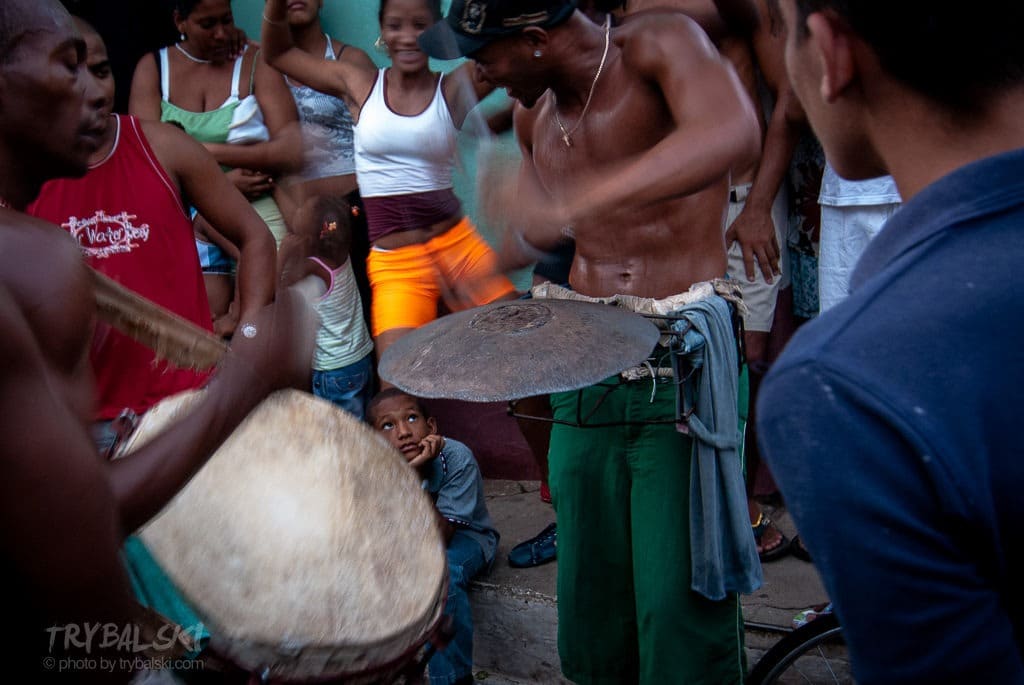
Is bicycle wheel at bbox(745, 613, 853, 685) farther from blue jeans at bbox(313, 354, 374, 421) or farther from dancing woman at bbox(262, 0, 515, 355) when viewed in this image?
blue jeans at bbox(313, 354, 374, 421)

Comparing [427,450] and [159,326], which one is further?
[427,450]

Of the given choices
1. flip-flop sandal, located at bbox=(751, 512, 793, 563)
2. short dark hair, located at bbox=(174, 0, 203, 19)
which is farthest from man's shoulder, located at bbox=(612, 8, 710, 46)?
short dark hair, located at bbox=(174, 0, 203, 19)

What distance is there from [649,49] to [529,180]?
21.4 inches

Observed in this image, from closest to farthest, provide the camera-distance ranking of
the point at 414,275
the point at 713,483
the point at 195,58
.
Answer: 1. the point at 713,483
2. the point at 414,275
3. the point at 195,58

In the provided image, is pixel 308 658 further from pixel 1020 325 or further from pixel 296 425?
pixel 1020 325

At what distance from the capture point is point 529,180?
2836 mm

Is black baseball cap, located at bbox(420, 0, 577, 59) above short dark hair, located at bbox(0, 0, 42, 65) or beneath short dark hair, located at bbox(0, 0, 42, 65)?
beneath

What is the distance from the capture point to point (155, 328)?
196 cm

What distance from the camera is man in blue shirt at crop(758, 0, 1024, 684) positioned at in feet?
2.76

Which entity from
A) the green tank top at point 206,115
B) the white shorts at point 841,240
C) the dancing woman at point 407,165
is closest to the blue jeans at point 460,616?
the dancing woman at point 407,165

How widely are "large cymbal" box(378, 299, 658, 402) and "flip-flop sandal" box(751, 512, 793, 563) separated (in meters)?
1.69

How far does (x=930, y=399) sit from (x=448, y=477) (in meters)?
3.09

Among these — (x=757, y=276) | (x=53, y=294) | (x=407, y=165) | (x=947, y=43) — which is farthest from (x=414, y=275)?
(x=947, y=43)

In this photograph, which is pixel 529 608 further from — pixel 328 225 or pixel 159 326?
pixel 159 326
